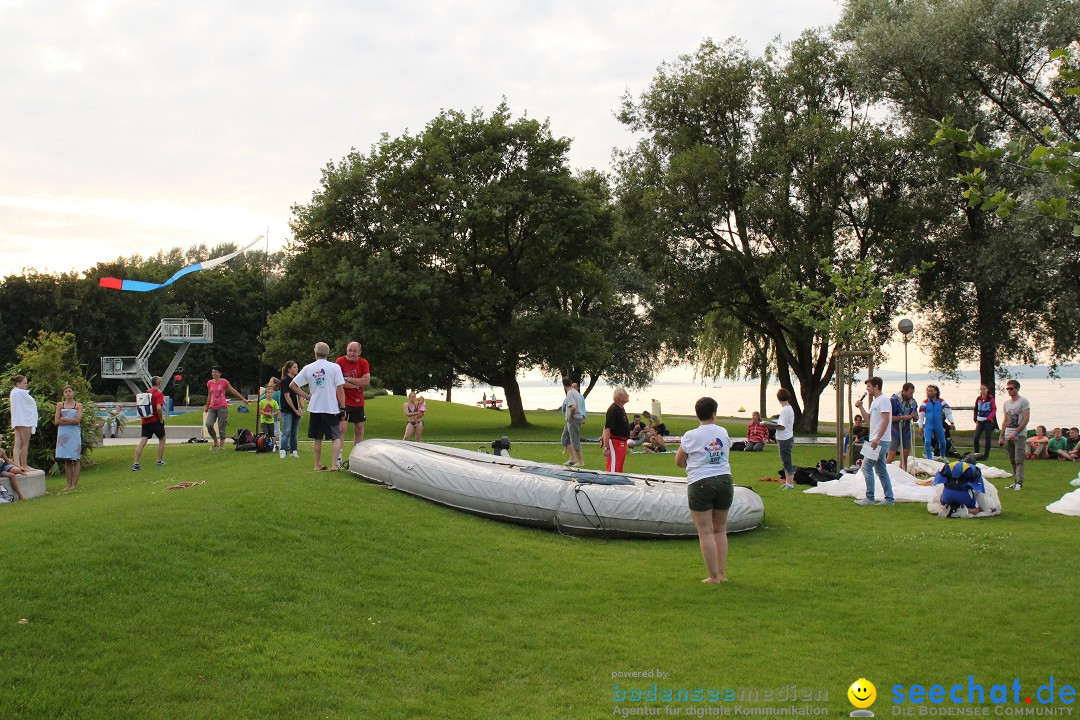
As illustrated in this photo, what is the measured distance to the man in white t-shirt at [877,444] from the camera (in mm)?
13539

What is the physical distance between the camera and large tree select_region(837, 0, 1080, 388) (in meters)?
25.9

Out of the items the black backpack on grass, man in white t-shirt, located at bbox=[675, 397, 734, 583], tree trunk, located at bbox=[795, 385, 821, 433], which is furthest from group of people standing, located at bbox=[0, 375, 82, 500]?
tree trunk, located at bbox=[795, 385, 821, 433]

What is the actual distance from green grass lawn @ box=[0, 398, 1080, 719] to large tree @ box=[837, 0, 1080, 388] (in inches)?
677

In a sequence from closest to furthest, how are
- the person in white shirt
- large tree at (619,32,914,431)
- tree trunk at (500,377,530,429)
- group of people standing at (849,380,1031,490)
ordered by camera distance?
1. the person in white shirt
2. group of people standing at (849,380,1031,490)
3. large tree at (619,32,914,431)
4. tree trunk at (500,377,530,429)

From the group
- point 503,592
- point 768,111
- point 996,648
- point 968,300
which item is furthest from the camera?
point 768,111

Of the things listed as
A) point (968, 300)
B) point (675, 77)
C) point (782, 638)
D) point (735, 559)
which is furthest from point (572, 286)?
point (782, 638)

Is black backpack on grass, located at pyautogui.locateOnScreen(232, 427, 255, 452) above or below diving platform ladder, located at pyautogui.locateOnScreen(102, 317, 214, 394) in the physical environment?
below

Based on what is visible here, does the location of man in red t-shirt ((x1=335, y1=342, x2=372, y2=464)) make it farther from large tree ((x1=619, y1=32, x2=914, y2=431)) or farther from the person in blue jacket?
large tree ((x1=619, y1=32, x2=914, y2=431))

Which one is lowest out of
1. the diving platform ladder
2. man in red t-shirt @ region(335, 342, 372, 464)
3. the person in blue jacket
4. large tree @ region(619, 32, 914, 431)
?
the person in blue jacket

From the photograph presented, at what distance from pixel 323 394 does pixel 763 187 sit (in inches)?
890

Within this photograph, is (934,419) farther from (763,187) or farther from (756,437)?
(763,187)

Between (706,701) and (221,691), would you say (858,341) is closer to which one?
(706,701)

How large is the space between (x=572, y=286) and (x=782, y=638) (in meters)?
29.7

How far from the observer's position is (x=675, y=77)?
3334 cm
